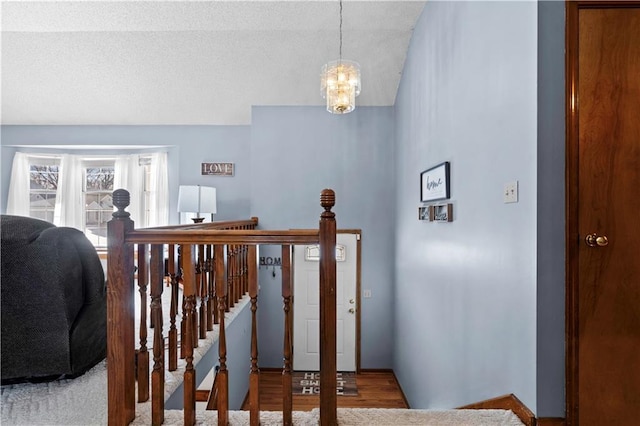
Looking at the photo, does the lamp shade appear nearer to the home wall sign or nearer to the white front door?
the home wall sign

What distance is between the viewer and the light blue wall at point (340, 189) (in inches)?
199

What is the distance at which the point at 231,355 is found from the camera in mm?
3531

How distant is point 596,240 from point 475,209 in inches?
29.1

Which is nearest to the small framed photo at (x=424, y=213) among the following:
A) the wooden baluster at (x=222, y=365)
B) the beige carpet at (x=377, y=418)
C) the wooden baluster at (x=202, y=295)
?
the beige carpet at (x=377, y=418)

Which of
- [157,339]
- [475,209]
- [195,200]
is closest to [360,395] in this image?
[475,209]

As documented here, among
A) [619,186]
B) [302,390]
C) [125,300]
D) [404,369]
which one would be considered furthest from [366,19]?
[302,390]

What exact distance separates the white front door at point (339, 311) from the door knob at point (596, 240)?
3.51 m

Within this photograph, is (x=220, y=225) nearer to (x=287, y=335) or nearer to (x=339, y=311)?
(x=287, y=335)

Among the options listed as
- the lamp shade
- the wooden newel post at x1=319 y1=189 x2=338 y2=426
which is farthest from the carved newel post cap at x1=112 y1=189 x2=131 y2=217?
the lamp shade

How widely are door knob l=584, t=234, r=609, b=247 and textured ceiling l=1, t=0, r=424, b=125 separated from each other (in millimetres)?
3010

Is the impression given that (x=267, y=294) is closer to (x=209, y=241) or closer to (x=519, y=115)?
(x=209, y=241)

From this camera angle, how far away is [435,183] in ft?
9.96

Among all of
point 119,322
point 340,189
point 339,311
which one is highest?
point 340,189

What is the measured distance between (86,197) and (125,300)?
5397mm
